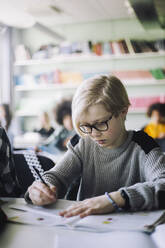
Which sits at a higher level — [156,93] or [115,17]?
[115,17]

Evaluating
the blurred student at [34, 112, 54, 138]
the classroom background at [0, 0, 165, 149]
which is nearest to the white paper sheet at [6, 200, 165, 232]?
the blurred student at [34, 112, 54, 138]

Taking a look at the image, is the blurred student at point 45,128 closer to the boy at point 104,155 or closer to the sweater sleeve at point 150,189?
the boy at point 104,155

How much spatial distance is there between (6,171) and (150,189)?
20.5 inches

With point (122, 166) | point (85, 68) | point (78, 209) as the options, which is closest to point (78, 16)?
point (85, 68)

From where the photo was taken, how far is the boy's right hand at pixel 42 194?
43.5 inches

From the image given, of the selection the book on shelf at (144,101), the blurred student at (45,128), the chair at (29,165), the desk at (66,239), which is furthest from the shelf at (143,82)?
the desk at (66,239)

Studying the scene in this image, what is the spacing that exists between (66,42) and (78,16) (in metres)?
0.57

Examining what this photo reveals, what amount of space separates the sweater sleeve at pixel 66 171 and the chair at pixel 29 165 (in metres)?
0.23

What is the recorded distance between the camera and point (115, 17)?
232 inches

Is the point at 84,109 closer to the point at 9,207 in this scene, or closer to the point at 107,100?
the point at 107,100

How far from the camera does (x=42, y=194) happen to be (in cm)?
112

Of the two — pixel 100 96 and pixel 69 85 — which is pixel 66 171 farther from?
pixel 69 85

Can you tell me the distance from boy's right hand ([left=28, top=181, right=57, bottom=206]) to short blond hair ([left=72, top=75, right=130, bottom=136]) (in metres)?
0.28

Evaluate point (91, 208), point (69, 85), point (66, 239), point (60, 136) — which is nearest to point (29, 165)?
point (91, 208)
